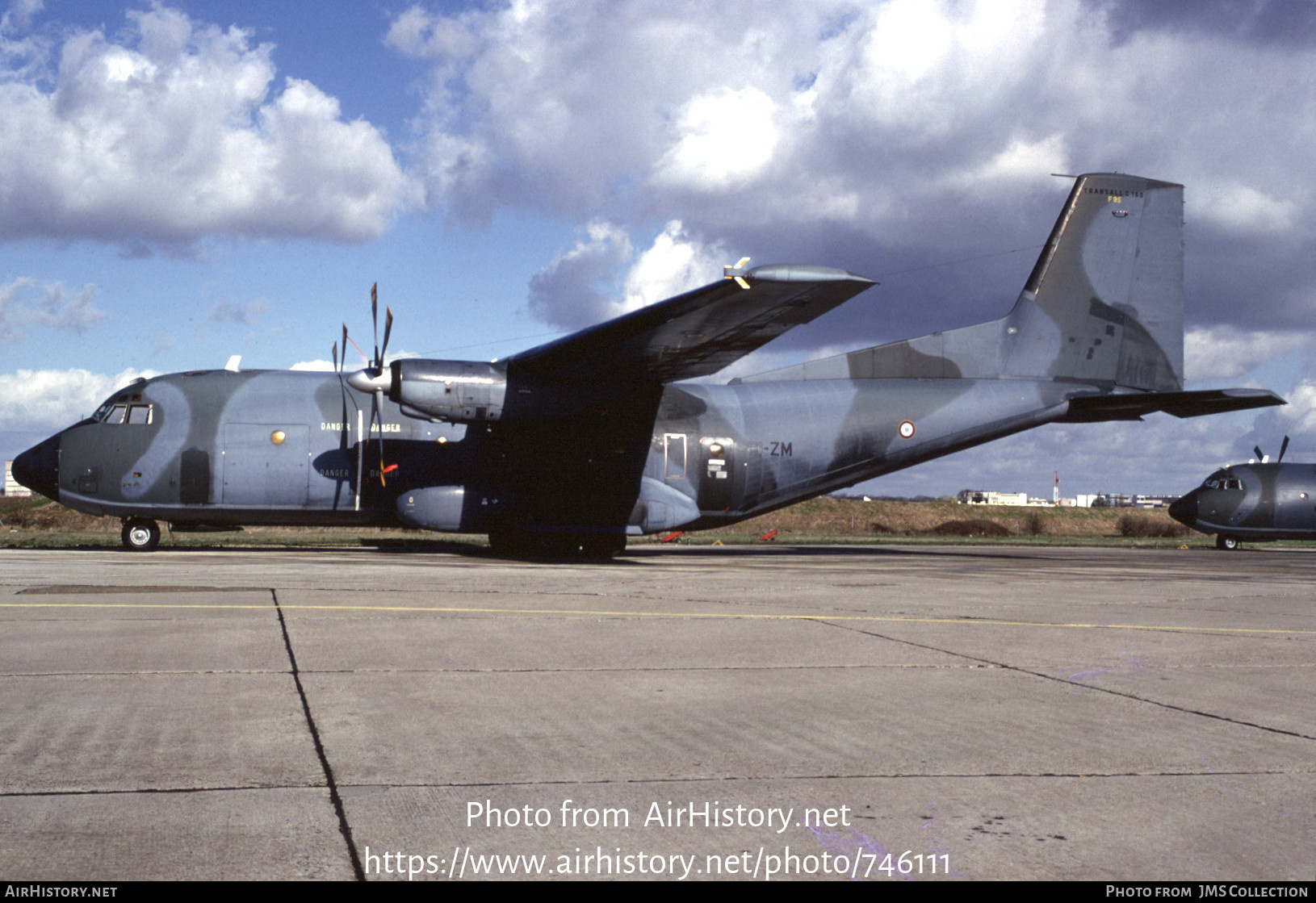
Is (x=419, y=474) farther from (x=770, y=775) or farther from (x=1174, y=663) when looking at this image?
(x=770, y=775)

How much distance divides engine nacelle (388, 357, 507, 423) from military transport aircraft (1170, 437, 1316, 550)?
94.3ft

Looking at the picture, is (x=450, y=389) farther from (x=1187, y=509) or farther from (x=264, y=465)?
(x=1187, y=509)

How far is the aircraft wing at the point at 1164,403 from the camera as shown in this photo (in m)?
21.4

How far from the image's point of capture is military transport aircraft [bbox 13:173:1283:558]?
18562mm

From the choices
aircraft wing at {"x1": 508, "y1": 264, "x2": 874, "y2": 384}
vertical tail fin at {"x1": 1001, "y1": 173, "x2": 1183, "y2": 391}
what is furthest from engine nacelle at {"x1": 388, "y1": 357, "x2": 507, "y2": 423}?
vertical tail fin at {"x1": 1001, "y1": 173, "x2": 1183, "y2": 391}

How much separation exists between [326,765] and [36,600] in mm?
7718

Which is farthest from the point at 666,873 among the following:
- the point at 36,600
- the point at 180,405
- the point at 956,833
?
the point at 180,405

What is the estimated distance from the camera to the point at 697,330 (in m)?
17.6

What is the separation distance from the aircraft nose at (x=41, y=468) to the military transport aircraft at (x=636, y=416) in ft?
0.14

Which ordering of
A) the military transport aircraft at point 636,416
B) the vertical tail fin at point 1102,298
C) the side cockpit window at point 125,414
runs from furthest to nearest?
the vertical tail fin at point 1102,298 < the side cockpit window at point 125,414 < the military transport aircraft at point 636,416

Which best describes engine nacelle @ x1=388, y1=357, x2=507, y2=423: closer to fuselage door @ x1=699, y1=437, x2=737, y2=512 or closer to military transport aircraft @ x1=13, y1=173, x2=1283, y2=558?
military transport aircraft @ x1=13, y1=173, x2=1283, y2=558

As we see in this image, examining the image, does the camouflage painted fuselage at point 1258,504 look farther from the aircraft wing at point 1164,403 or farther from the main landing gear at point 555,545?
the main landing gear at point 555,545

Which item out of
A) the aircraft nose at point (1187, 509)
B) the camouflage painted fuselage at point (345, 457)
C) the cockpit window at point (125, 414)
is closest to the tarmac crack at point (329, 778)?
the camouflage painted fuselage at point (345, 457)
